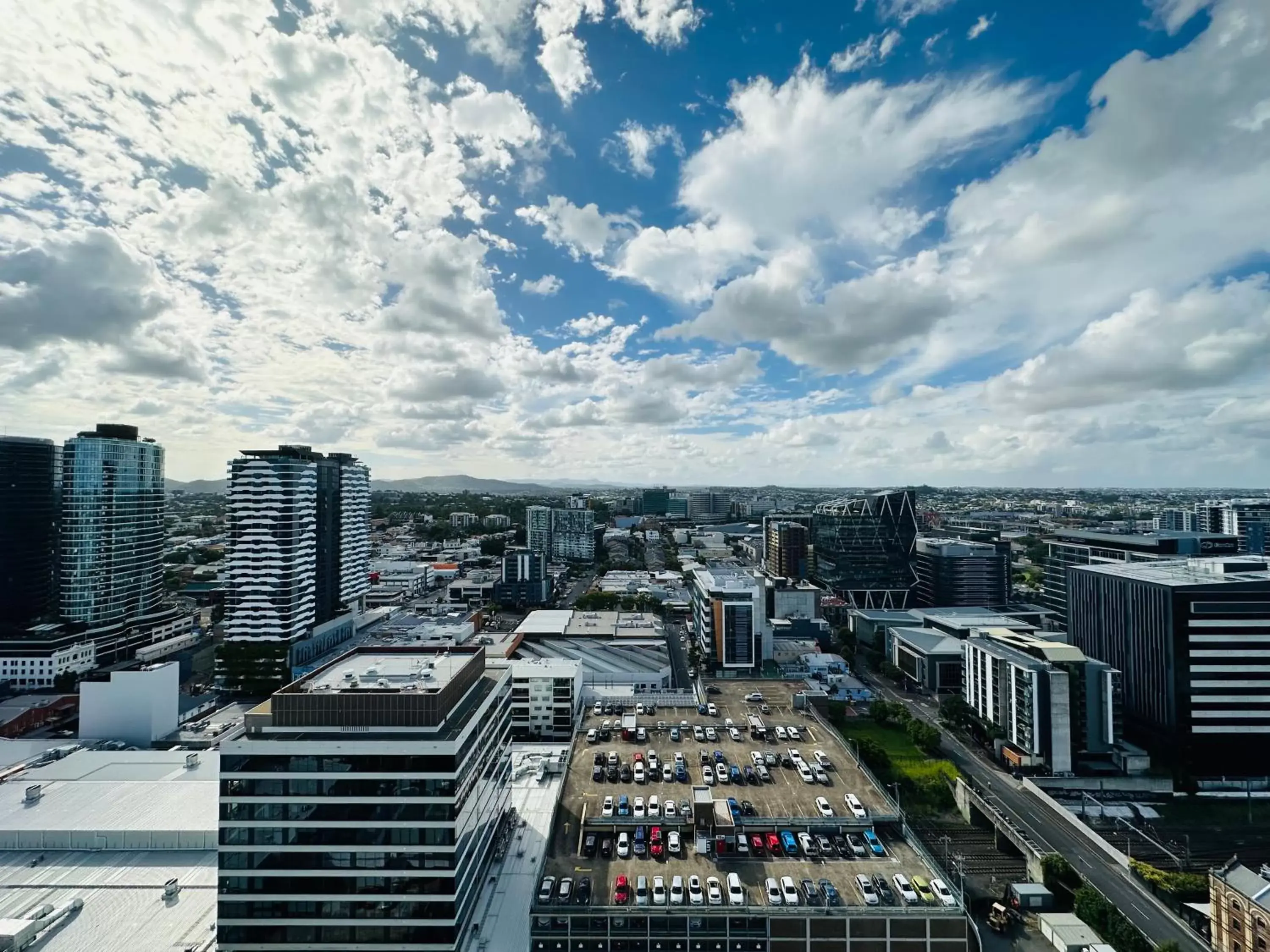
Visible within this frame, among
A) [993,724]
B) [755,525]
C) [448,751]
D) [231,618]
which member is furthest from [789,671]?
[755,525]

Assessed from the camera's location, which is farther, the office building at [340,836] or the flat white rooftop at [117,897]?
the flat white rooftop at [117,897]

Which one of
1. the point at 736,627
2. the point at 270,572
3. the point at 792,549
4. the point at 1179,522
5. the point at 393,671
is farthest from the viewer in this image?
the point at 1179,522

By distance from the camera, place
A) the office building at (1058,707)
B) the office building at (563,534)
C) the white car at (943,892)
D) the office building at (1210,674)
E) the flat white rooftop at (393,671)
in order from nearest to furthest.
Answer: the white car at (943,892)
the flat white rooftop at (393,671)
the office building at (1210,674)
the office building at (1058,707)
the office building at (563,534)

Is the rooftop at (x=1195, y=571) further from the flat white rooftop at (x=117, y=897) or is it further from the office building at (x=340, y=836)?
the flat white rooftop at (x=117, y=897)

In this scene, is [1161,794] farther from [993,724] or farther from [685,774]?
[685,774]

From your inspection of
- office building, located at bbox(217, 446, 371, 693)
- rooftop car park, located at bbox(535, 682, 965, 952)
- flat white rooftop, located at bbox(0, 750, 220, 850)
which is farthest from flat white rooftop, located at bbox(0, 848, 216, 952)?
office building, located at bbox(217, 446, 371, 693)

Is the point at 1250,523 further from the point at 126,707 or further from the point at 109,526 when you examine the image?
the point at 109,526

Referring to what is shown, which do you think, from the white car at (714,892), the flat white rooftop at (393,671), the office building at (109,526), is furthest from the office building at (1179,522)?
the office building at (109,526)

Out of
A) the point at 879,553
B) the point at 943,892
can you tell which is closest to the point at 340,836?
the point at 943,892
